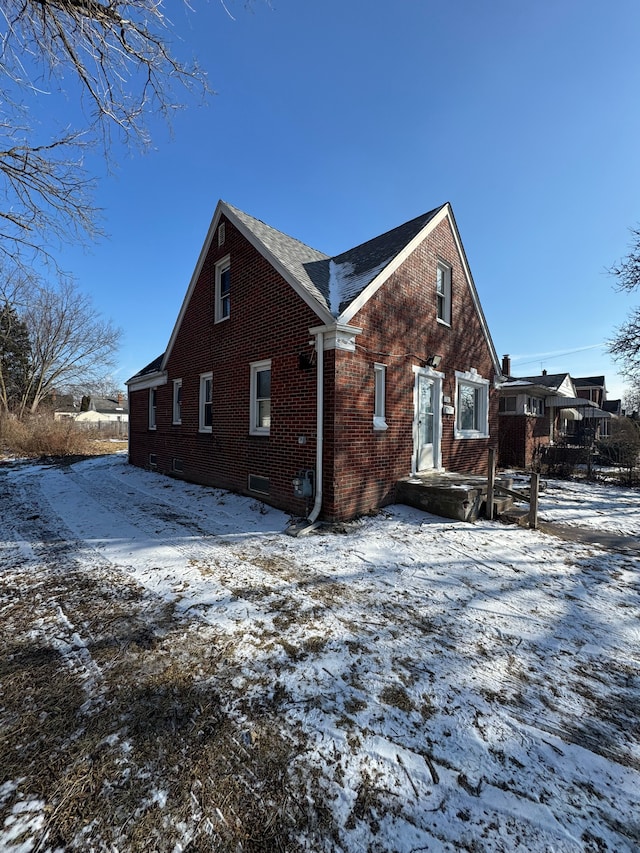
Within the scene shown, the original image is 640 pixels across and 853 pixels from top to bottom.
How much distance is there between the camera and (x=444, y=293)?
33.8 ft

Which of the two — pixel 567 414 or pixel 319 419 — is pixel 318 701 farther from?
pixel 567 414

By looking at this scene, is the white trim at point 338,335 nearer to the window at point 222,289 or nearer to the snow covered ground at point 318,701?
the snow covered ground at point 318,701

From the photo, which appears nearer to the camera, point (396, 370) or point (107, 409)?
point (396, 370)

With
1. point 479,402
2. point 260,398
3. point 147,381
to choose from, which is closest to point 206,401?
point 260,398

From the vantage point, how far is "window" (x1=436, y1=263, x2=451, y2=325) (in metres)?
10.1

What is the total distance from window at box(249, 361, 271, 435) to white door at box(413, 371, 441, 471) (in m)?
3.50

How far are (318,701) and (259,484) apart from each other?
574cm

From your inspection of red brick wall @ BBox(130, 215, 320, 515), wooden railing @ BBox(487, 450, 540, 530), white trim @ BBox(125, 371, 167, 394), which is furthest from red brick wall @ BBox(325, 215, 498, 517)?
white trim @ BBox(125, 371, 167, 394)

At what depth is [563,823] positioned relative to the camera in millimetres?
1773

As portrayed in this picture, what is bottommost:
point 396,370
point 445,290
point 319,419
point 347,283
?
point 319,419

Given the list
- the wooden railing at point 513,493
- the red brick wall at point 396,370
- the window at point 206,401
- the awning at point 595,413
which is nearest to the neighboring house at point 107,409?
the window at point 206,401

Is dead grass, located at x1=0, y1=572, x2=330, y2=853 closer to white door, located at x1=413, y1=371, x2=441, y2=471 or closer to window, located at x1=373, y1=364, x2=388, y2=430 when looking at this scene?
window, located at x1=373, y1=364, x2=388, y2=430

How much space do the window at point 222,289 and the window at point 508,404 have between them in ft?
41.8

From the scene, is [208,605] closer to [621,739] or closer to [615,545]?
[621,739]
